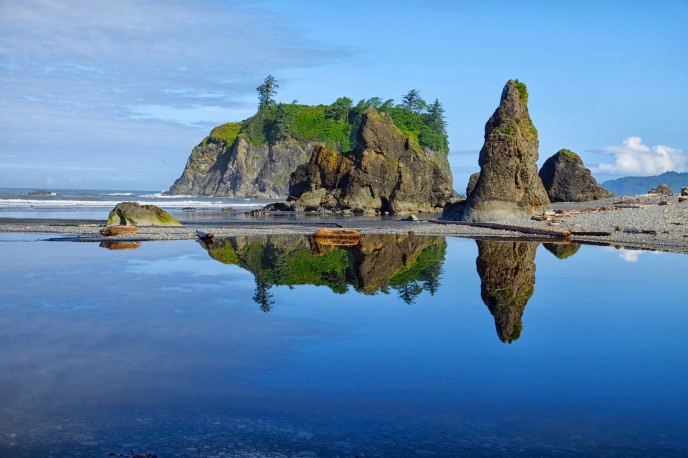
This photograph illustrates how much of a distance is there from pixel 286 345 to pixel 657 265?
1619 centimetres

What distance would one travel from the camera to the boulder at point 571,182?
69.5 metres

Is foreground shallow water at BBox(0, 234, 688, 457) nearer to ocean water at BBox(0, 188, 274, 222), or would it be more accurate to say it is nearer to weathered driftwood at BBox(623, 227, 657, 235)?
weathered driftwood at BBox(623, 227, 657, 235)

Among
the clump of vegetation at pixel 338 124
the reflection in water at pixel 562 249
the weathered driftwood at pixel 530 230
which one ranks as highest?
the clump of vegetation at pixel 338 124

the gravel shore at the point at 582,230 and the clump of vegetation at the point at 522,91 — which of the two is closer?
the gravel shore at the point at 582,230

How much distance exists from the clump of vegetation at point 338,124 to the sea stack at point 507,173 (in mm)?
131177

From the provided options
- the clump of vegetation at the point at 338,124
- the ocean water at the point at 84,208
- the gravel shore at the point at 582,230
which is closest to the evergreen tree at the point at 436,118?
the clump of vegetation at the point at 338,124

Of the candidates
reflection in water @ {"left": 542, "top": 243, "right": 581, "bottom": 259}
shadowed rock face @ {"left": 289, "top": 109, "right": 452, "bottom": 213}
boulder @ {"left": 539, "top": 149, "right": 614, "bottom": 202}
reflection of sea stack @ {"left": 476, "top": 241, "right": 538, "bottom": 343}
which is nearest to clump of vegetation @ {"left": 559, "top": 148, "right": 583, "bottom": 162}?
boulder @ {"left": 539, "top": 149, "right": 614, "bottom": 202}

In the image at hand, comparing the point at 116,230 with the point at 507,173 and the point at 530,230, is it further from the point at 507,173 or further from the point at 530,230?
the point at 507,173

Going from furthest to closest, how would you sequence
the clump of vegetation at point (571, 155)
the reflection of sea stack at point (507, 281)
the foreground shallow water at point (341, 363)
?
1. the clump of vegetation at point (571, 155)
2. the reflection of sea stack at point (507, 281)
3. the foreground shallow water at point (341, 363)

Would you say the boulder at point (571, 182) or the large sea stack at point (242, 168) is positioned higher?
the large sea stack at point (242, 168)

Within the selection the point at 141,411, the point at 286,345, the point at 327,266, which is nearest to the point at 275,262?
the point at 327,266

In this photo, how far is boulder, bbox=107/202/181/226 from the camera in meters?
39.9

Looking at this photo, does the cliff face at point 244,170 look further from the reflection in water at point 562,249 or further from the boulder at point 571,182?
the reflection in water at point 562,249

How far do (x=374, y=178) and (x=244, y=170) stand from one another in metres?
100
